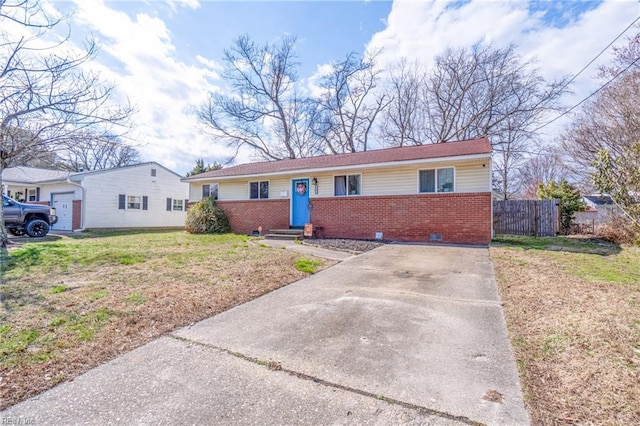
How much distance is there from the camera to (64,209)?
17844 millimetres

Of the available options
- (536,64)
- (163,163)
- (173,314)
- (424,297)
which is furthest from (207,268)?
(536,64)

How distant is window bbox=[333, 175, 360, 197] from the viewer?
11656mm

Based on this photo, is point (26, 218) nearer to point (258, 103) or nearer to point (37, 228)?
point (37, 228)

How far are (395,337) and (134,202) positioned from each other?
20.6 metres

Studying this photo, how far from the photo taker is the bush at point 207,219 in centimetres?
1403

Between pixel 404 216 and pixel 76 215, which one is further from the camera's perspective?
pixel 76 215

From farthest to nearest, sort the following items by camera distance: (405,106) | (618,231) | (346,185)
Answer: (405,106) → (346,185) → (618,231)

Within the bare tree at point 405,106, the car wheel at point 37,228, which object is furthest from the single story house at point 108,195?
the bare tree at point 405,106

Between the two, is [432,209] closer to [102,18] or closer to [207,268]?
[207,268]

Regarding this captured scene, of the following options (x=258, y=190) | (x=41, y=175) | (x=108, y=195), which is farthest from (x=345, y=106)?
(x=41, y=175)

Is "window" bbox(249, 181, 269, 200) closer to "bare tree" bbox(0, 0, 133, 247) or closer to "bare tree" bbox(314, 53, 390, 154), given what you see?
"bare tree" bbox(0, 0, 133, 247)

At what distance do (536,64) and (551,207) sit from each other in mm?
11204

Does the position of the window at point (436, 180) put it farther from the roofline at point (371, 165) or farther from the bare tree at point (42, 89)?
the bare tree at point (42, 89)

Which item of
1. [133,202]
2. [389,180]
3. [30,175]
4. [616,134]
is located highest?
[616,134]
